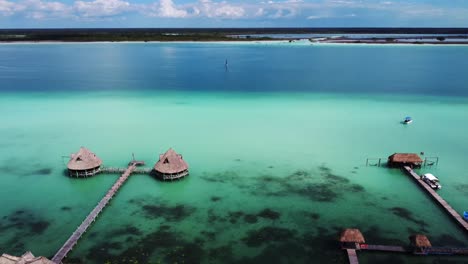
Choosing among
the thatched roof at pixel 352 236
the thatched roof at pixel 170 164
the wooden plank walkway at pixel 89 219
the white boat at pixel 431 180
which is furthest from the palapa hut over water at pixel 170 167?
the white boat at pixel 431 180

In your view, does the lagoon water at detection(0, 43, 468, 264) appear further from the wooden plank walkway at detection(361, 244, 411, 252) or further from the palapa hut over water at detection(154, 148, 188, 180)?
the palapa hut over water at detection(154, 148, 188, 180)

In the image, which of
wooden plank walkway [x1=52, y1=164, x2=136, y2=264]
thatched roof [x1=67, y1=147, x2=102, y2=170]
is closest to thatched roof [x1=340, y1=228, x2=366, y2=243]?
wooden plank walkway [x1=52, y1=164, x2=136, y2=264]

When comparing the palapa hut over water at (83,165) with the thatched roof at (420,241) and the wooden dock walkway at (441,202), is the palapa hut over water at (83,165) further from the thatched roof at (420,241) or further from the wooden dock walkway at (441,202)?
the wooden dock walkway at (441,202)

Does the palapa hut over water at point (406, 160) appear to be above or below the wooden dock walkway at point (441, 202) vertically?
above

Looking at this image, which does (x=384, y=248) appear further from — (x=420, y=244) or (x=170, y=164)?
(x=170, y=164)

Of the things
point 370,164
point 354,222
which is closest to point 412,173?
point 370,164

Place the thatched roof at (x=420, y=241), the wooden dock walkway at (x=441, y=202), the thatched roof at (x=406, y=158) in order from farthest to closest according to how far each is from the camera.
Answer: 1. the thatched roof at (x=406, y=158)
2. the wooden dock walkway at (x=441, y=202)
3. the thatched roof at (x=420, y=241)

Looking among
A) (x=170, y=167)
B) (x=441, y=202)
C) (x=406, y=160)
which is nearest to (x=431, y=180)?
(x=441, y=202)
